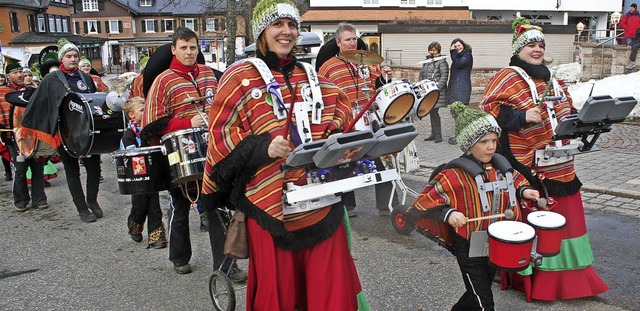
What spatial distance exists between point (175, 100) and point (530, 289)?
9.77 ft

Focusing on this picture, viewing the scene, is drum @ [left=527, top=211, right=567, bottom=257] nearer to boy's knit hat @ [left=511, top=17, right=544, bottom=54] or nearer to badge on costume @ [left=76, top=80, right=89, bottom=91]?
boy's knit hat @ [left=511, top=17, right=544, bottom=54]

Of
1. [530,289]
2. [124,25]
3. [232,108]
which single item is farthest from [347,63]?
[124,25]

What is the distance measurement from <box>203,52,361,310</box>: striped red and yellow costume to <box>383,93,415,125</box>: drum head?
2218 millimetres

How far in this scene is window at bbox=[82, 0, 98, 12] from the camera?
73.9 m

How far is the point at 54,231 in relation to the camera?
6.67 meters

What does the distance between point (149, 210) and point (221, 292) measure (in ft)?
6.50

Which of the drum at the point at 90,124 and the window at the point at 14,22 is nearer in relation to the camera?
the drum at the point at 90,124

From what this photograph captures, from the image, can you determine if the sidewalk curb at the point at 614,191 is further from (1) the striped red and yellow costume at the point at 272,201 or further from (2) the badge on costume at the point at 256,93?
(2) the badge on costume at the point at 256,93

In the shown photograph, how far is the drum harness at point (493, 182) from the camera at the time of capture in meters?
3.44

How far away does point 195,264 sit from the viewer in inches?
213

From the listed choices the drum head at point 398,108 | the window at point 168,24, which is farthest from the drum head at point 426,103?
the window at point 168,24

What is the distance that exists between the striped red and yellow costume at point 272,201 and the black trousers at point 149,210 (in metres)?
2.83

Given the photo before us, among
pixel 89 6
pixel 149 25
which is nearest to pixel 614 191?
pixel 149 25

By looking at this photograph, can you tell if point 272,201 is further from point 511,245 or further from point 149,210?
point 149,210
